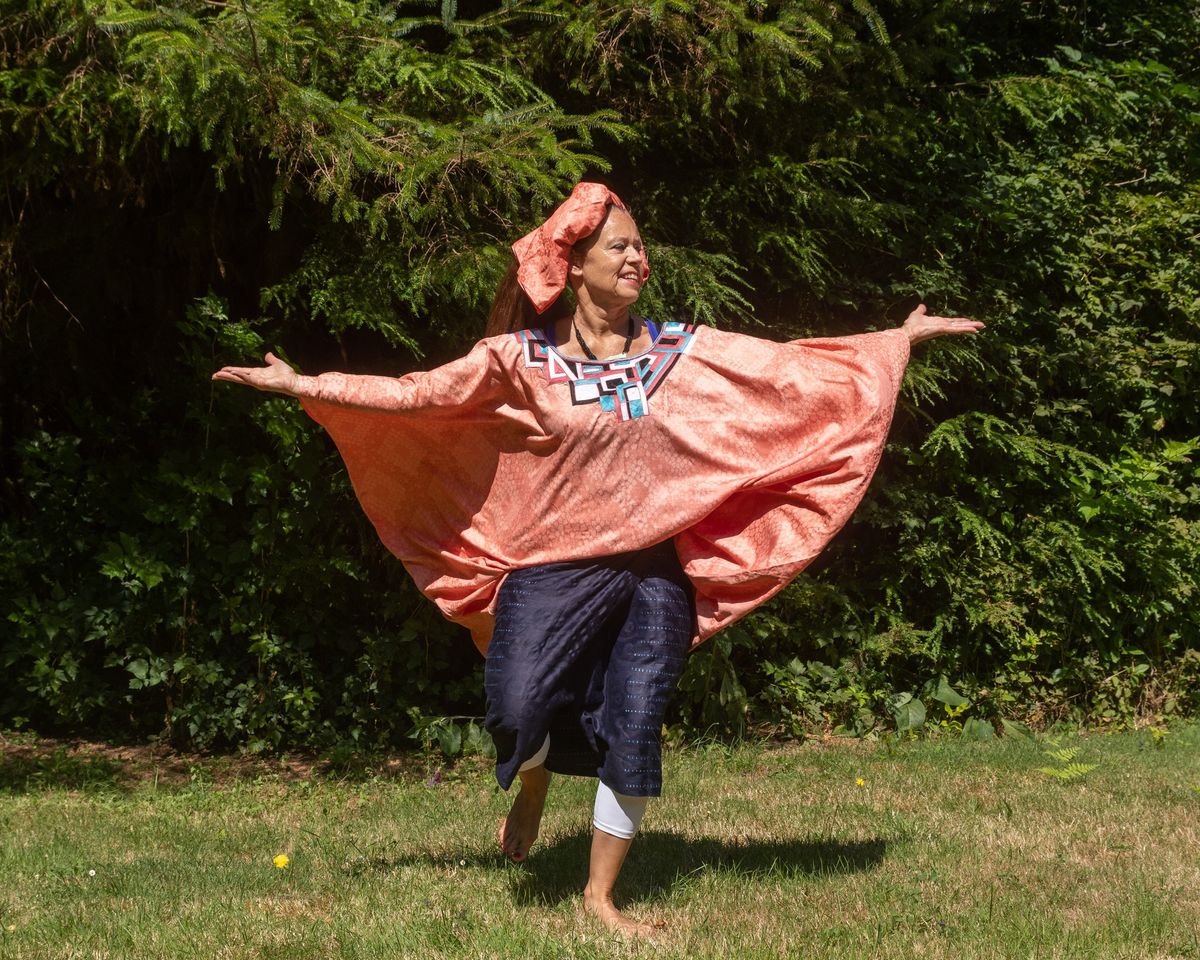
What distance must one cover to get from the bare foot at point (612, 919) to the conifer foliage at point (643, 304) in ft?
7.95

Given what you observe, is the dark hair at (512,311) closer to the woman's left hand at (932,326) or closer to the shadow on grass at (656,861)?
the woman's left hand at (932,326)

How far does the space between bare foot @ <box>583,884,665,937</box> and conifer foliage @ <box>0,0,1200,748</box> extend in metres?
2.42

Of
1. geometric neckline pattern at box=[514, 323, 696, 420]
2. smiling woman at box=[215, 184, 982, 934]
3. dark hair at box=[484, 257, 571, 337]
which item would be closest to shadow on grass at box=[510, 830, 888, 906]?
smiling woman at box=[215, 184, 982, 934]

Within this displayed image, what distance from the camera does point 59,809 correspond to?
19.0 ft

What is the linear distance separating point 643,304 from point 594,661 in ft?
7.21

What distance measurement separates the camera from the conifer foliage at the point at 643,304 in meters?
5.24

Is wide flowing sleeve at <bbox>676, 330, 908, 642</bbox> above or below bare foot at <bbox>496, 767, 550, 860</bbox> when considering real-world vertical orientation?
above

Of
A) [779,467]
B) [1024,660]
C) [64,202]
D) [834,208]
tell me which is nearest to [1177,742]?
[1024,660]

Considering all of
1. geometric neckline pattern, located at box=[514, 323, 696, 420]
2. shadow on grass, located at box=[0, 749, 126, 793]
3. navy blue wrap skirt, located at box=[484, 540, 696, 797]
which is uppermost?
geometric neckline pattern, located at box=[514, 323, 696, 420]

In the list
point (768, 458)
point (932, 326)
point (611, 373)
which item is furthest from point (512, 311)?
point (932, 326)

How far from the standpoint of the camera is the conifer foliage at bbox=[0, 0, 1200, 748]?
5242mm

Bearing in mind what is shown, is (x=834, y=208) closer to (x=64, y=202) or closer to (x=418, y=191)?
(x=418, y=191)

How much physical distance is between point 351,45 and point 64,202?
225 cm

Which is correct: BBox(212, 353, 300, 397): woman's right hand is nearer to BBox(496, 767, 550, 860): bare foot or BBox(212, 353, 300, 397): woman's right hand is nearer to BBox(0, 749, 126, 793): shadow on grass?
BBox(496, 767, 550, 860): bare foot
